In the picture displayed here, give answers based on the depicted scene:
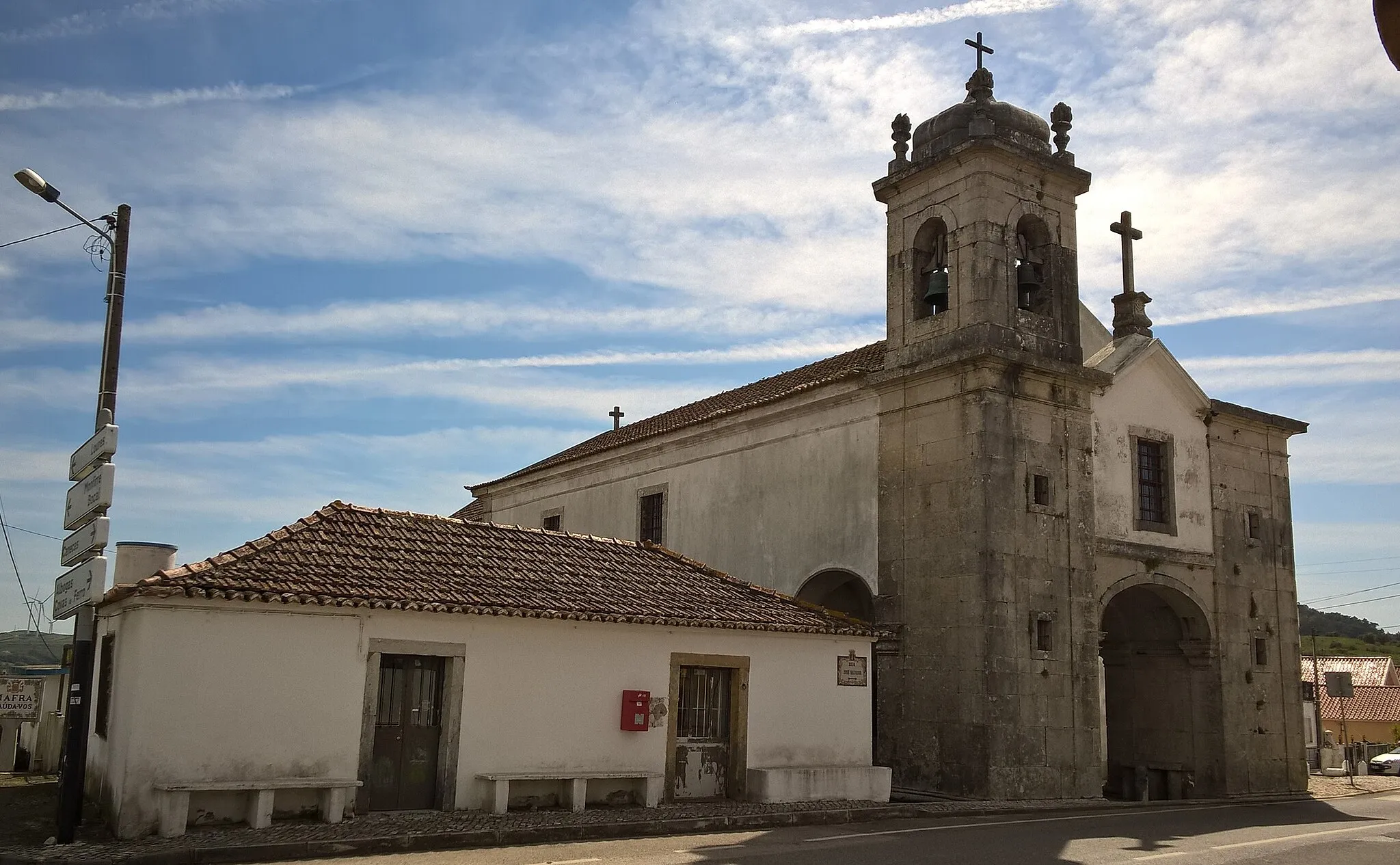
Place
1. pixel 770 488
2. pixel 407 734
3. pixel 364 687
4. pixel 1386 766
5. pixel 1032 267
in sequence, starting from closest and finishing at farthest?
1. pixel 364 687
2. pixel 407 734
3. pixel 1032 267
4. pixel 770 488
5. pixel 1386 766

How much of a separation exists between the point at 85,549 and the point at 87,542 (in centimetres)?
8

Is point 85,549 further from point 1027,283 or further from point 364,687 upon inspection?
point 1027,283

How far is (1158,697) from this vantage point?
21.0 metres

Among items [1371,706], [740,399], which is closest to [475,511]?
[740,399]

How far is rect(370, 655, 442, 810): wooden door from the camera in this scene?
495 inches

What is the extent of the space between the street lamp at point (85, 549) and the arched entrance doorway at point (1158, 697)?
1545 centimetres

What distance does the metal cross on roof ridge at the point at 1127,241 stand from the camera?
70.8ft

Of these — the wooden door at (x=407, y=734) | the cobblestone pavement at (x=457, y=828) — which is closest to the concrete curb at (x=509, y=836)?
the cobblestone pavement at (x=457, y=828)

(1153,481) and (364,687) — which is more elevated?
(1153,481)

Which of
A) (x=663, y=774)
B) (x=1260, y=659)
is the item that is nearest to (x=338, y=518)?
(x=663, y=774)

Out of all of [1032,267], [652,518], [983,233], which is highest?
[983,233]

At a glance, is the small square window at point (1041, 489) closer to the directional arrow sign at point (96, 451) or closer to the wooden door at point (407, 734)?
the wooden door at point (407, 734)

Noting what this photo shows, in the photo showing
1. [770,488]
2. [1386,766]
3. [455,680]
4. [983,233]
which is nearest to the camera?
[455,680]

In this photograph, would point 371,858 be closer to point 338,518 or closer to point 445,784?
point 445,784
